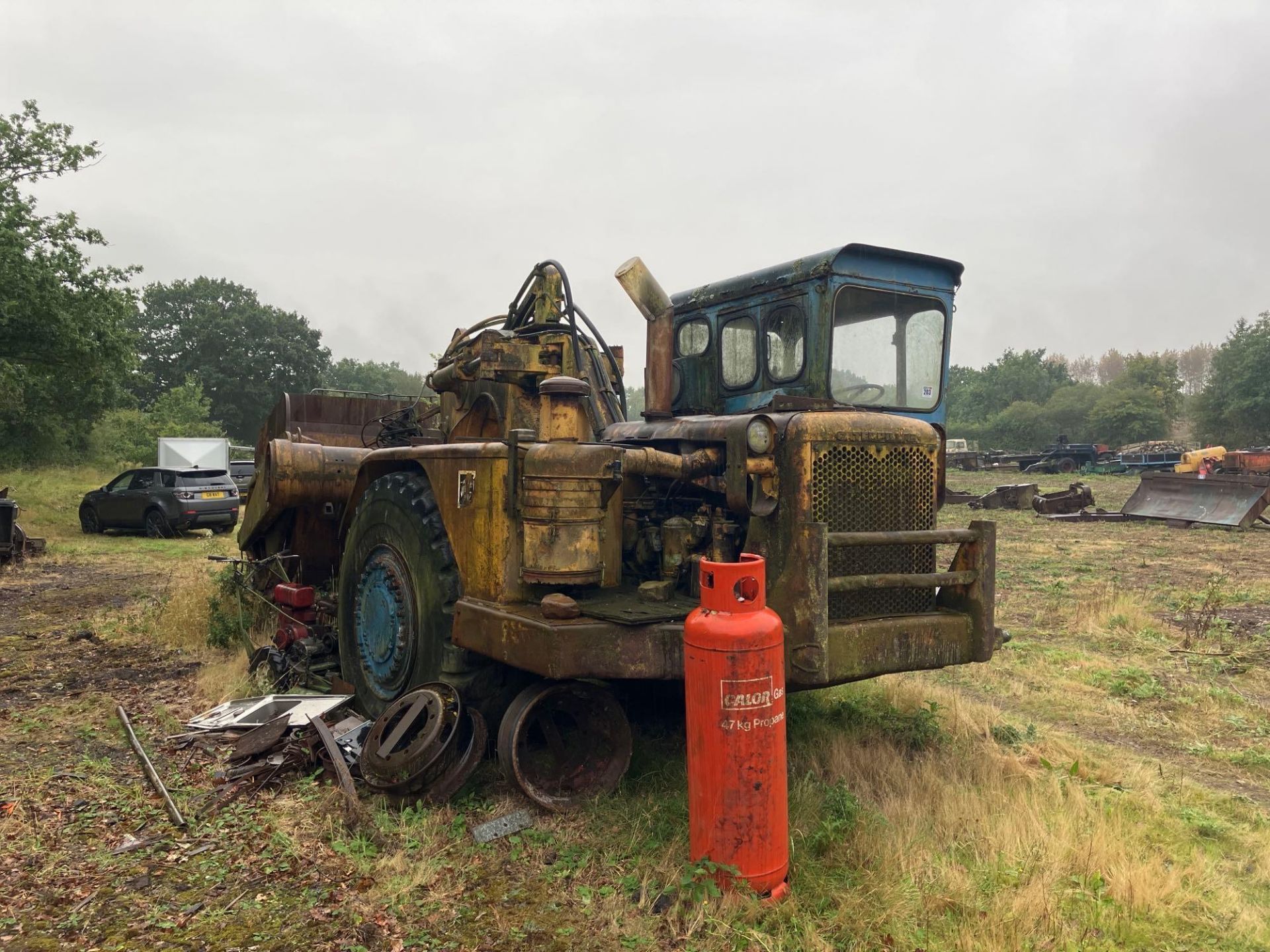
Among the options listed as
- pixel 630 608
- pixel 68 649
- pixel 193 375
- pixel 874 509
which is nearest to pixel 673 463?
pixel 630 608

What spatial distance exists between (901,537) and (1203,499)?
15978mm

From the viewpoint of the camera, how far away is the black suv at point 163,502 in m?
15.3

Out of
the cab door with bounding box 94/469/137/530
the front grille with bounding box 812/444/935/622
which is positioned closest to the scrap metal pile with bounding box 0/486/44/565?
the cab door with bounding box 94/469/137/530

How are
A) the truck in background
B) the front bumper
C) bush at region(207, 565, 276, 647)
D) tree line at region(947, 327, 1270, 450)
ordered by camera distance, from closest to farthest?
bush at region(207, 565, 276, 647) → the front bumper → the truck in background → tree line at region(947, 327, 1270, 450)

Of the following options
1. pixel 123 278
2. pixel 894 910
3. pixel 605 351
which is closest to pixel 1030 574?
pixel 605 351

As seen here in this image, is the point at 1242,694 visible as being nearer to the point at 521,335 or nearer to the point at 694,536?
the point at 694,536

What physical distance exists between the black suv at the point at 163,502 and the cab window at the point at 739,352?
13.3m

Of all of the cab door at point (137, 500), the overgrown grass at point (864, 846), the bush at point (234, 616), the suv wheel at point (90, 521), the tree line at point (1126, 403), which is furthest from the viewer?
the tree line at point (1126, 403)

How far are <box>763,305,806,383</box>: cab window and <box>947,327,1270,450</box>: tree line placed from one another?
3269 cm

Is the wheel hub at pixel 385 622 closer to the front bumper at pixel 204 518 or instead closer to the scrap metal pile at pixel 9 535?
the scrap metal pile at pixel 9 535

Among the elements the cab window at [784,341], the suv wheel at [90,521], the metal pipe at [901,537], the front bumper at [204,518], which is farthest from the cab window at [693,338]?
the suv wheel at [90,521]

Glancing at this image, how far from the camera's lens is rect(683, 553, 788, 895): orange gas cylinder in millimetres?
2848

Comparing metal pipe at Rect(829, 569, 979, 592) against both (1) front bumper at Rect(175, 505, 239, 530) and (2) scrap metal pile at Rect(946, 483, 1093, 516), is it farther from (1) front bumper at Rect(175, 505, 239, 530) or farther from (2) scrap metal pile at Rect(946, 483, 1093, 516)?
(2) scrap metal pile at Rect(946, 483, 1093, 516)

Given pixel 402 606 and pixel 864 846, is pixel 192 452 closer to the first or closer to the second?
pixel 402 606
